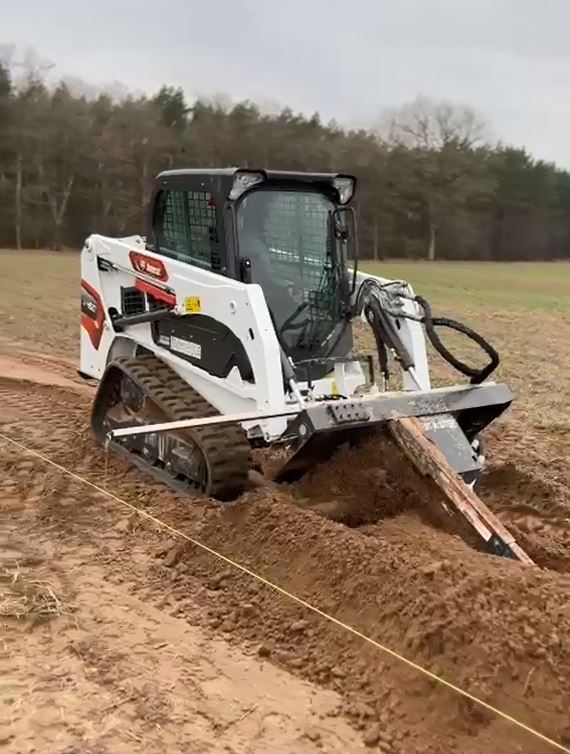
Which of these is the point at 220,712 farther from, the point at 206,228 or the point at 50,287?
the point at 50,287

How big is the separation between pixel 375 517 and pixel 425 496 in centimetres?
36

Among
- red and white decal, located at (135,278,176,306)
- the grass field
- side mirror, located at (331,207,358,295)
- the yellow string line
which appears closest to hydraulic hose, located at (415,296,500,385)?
side mirror, located at (331,207,358,295)

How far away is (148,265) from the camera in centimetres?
687

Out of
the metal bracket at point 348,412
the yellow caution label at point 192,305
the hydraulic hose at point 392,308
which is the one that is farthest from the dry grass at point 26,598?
the hydraulic hose at point 392,308

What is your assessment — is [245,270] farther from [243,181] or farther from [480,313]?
[480,313]

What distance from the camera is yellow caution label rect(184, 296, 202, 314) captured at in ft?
20.6

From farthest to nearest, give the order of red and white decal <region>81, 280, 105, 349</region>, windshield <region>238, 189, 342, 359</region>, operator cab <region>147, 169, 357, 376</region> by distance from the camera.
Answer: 1. red and white decal <region>81, 280, 105, 349</region>
2. windshield <region>238, 189, 342, 359</region>
3. operator cab <region>147, 169, 357, 376</region>

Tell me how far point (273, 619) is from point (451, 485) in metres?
1.40

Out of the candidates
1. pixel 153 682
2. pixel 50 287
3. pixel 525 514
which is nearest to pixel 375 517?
pixel 525 514

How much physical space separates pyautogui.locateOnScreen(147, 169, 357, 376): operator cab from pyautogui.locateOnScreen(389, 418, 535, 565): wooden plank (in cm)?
128

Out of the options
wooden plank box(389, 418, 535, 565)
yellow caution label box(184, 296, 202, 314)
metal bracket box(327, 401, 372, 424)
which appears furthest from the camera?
yellow caution label box(184, 296, 202, 314)

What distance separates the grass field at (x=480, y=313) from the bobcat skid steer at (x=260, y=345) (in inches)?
135

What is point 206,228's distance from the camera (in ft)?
21.6

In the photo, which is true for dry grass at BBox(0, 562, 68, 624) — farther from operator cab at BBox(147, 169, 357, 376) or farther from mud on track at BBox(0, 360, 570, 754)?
operator cab at BBox(147, 169, 357, 376)
